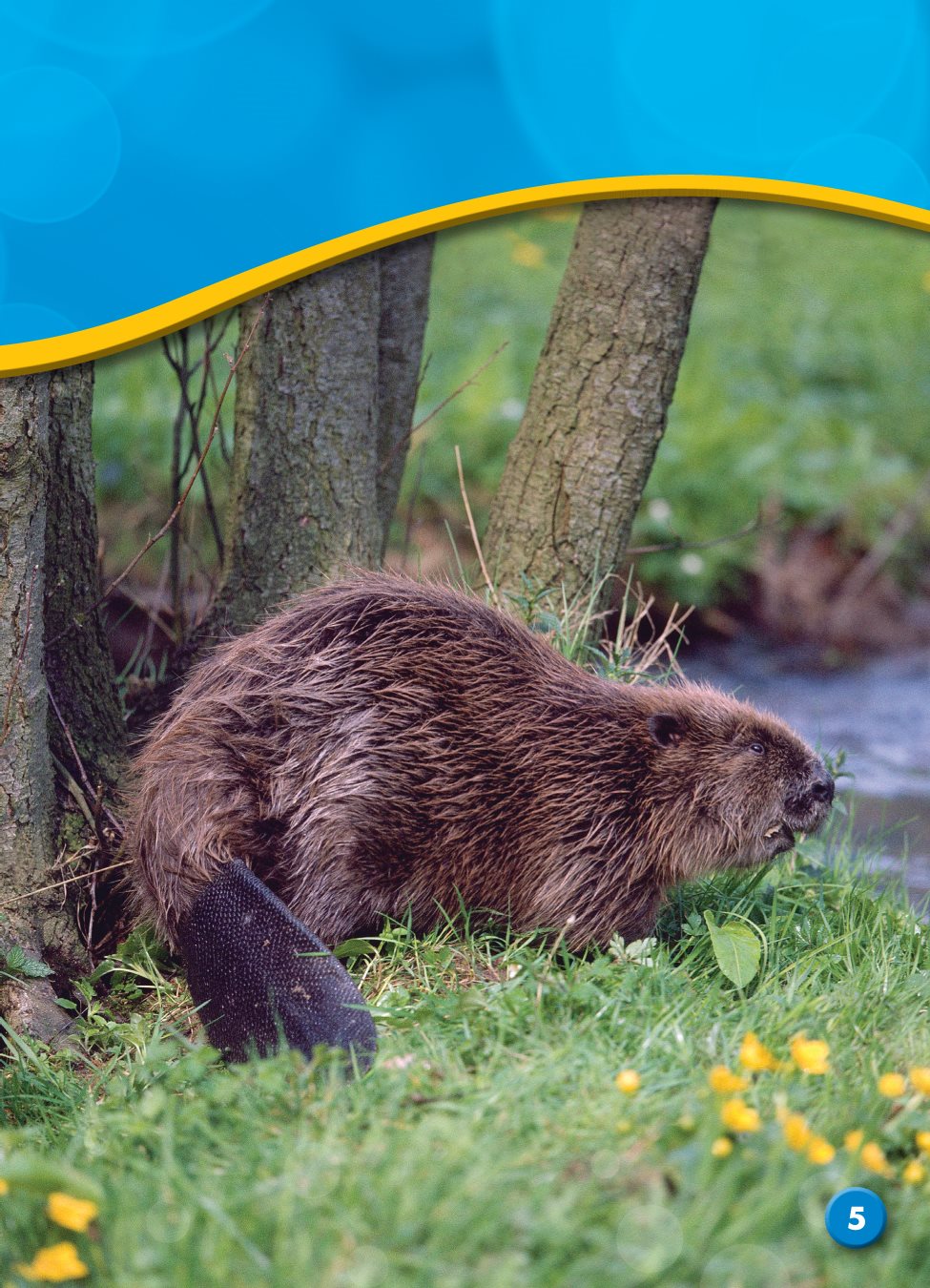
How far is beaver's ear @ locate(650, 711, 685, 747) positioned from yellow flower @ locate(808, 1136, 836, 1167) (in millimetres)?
1154

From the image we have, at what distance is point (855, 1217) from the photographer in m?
1.64

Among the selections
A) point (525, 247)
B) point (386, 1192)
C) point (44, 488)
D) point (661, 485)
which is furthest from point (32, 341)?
point (525, 247)

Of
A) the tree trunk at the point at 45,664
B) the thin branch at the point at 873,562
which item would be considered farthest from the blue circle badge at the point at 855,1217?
the thin branch at the point at 873,562

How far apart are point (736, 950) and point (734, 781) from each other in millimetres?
401

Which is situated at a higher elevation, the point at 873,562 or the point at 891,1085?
the point at 873,562

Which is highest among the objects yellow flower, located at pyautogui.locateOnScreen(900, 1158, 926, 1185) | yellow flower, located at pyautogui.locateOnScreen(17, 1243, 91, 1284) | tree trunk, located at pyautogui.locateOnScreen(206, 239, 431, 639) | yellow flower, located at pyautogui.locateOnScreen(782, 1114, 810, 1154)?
tree trunk, located at pyautogui.locateOnScreen(206, 239, 431, 639)

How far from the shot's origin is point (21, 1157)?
171 cm

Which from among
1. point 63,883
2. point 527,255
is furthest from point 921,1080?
point 527,255

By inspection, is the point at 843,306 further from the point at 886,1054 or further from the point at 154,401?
the point at 886,1054

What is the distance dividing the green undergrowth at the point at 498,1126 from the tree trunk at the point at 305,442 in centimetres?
86

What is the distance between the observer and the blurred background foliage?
16.4 ft

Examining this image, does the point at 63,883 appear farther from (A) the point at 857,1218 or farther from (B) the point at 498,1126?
(A) the point at 857,1218

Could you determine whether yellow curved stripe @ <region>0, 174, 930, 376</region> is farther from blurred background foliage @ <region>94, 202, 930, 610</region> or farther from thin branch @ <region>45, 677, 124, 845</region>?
blurred background foliage @ <region>94, 202, 930, 610</region>

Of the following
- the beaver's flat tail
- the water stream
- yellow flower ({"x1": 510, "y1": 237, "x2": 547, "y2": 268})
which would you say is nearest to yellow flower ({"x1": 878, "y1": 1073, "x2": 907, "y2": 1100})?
the beaver's flat tail
